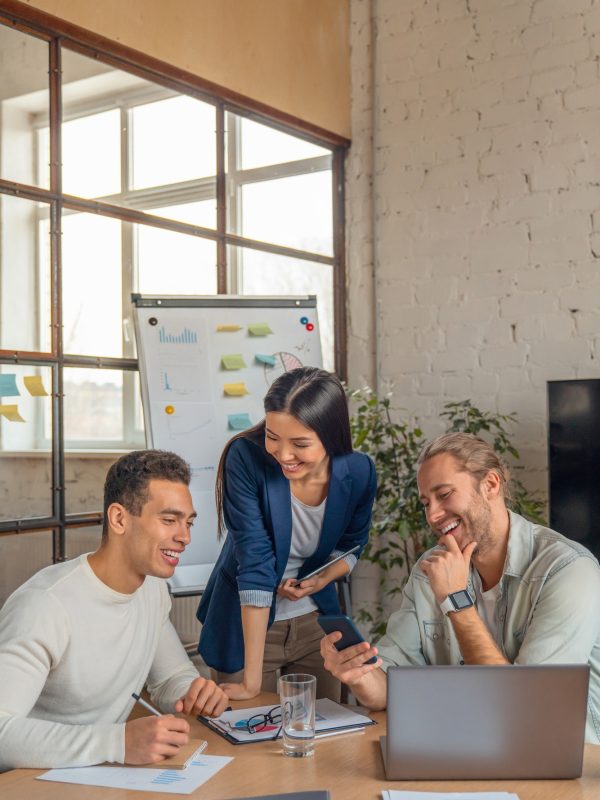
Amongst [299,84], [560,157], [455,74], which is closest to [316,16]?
[299,84]

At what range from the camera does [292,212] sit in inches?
156

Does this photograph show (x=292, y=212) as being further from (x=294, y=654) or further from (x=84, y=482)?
(x=294, y=654)

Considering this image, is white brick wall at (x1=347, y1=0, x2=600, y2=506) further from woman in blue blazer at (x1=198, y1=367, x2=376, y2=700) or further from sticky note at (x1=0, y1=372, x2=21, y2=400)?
sticky note at (x1=0, y1=372, x2=21, y2=400)

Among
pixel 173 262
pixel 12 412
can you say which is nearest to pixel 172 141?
pixel 173 262

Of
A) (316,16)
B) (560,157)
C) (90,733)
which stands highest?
(316,16)

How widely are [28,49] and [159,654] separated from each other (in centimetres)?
193

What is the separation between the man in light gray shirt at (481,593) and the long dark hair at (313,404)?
28 centimetres

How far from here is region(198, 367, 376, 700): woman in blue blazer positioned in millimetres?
2078

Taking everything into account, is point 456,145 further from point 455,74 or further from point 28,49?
point 28,49

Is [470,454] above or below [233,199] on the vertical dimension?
below

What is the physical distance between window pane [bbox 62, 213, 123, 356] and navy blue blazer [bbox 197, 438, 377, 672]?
989 mm

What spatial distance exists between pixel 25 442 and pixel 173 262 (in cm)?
96

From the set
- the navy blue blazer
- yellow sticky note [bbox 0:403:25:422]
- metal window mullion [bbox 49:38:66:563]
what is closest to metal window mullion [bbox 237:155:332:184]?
metal window mullion [bbox 49:38:66:563]

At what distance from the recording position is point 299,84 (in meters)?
3.87
